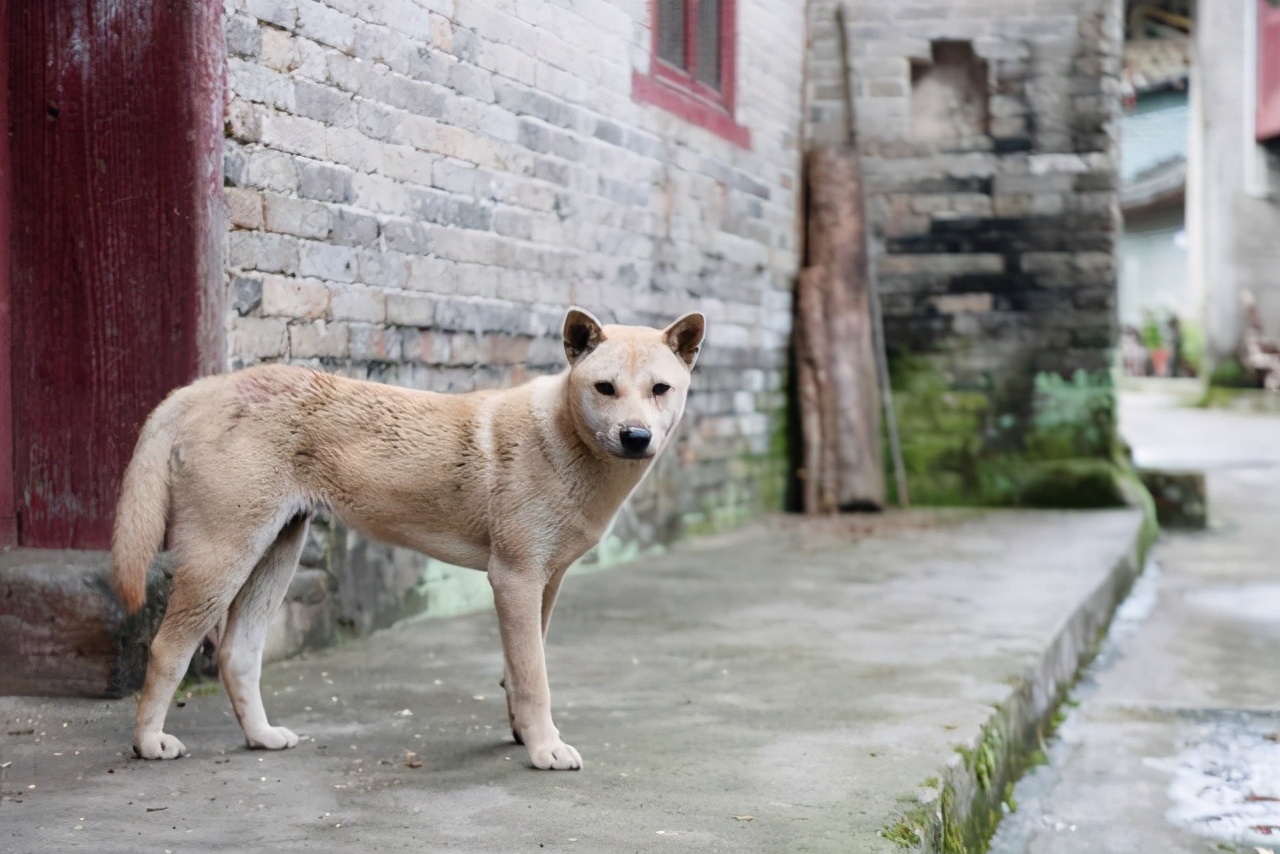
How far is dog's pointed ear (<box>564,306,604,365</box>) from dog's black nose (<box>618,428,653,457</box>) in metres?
0.25

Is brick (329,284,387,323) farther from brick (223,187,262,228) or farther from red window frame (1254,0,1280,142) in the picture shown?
red window frame (1254,0,1280,142)

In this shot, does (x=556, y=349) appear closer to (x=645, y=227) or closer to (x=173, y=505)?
(x=645, y=227)

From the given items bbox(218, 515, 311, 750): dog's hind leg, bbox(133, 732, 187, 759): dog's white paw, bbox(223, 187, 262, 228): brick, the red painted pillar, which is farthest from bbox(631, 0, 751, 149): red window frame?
bbox(133, 732, 187, 759): dog's white paw

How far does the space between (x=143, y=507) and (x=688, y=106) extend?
5.18 meters

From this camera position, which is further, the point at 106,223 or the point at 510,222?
the point at 510,222

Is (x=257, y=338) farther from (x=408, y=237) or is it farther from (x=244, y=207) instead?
(x=408, y=237)

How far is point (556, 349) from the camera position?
656 cm

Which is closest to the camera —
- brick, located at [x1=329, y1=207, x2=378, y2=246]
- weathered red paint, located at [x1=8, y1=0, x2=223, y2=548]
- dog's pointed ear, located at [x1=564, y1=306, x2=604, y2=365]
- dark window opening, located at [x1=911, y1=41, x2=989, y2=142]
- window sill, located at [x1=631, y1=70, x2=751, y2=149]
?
dog's pointed ear, located at [x1=564, y1=306, x2=604, y2=365]

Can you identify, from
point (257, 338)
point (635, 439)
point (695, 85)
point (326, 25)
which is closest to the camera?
point (635, 439)

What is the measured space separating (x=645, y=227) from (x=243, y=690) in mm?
4428

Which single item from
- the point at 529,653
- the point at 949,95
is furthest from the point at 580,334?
the point at 949,95

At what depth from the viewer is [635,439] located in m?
3.07

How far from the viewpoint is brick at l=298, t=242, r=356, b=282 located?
4.70 m

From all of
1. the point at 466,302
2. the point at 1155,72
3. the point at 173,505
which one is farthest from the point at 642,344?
the point at 1155,72
